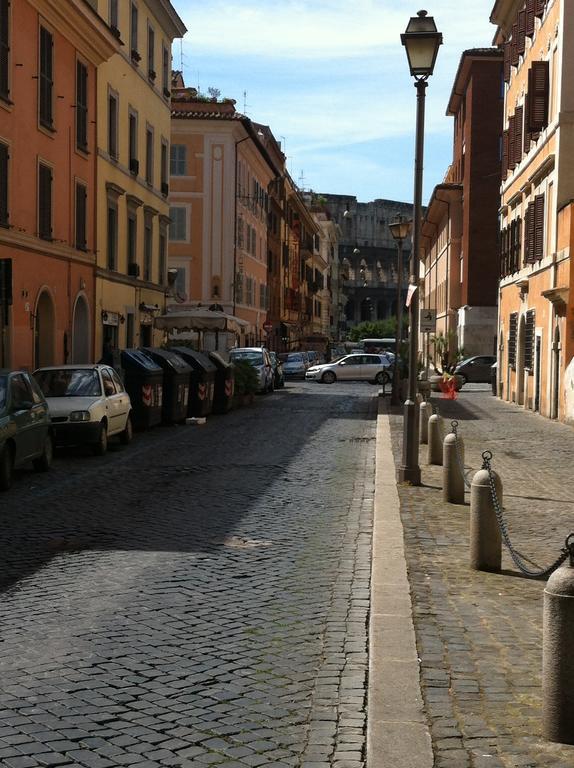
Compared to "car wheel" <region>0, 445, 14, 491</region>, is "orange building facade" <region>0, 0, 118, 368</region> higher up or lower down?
higher up

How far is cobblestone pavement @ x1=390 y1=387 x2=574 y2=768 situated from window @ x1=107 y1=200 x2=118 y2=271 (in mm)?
20699

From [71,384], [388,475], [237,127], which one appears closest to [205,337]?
[237,127]

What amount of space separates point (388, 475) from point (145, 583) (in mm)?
6923

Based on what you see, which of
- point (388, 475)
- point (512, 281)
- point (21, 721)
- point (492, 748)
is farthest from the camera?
point (512, 281)

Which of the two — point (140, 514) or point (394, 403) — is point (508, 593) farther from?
point (394, 403)

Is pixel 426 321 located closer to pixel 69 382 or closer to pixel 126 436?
pixel 126 436

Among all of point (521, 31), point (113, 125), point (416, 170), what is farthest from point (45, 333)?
point (521, 31)

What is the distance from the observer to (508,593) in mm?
7645

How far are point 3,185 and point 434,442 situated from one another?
1205 cm

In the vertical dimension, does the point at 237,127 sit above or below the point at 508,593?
above

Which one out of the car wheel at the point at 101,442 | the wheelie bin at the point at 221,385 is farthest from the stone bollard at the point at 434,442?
the wheelie bin at the point at 221,385

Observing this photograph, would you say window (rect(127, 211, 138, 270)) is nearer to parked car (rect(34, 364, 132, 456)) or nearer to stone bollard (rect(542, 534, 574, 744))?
parked car (rect(34, 364, 132, 456))

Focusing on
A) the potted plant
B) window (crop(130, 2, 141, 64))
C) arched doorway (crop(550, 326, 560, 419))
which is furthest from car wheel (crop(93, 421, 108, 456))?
window (crop(130, 2, 141, 64))

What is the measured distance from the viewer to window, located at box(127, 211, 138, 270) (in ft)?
119
